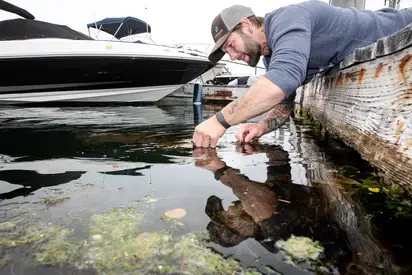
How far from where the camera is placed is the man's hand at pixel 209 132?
242 cm

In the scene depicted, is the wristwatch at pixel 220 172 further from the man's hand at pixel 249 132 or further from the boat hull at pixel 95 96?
the boat hull at pixel 95 96

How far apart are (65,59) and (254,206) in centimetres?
813

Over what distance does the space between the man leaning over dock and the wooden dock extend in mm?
259

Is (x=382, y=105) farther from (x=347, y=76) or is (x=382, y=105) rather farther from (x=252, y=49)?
(x=252, y=49)

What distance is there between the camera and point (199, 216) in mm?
1320

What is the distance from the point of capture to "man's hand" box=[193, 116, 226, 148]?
242 centimetres

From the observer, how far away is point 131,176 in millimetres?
1969

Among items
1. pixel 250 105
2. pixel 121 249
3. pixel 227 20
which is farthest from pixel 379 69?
pixel 121 249

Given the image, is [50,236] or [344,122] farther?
[344,122]

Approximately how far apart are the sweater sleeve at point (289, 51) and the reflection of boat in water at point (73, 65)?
6.96 metres

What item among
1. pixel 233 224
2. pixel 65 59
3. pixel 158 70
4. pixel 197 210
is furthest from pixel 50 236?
pixel 158 70

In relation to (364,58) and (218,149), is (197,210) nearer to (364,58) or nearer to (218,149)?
(218,149)

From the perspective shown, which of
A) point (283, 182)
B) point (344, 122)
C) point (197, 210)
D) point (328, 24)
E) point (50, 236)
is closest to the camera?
point (50, 236)

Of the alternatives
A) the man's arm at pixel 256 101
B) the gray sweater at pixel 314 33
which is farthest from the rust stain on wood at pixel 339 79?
the man's arm at pixel 256 101
